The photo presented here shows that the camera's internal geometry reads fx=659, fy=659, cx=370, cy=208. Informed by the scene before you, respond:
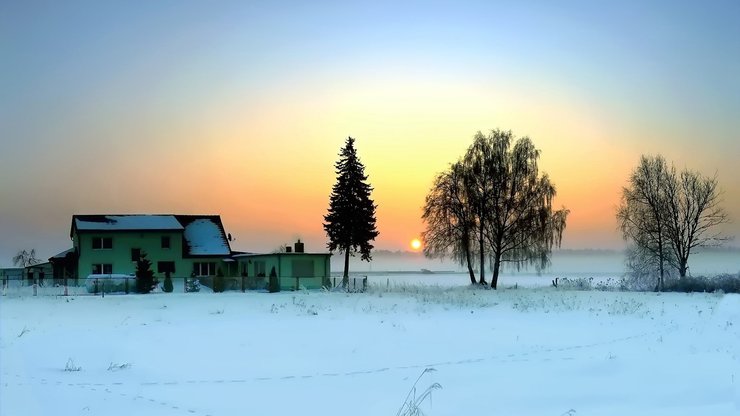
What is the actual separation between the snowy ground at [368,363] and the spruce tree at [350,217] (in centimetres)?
2990

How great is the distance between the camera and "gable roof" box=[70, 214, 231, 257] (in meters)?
56.0

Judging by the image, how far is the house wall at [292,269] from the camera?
1926 inches

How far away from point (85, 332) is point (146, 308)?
11987 mm

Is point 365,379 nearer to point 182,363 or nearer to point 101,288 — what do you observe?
point 182,363

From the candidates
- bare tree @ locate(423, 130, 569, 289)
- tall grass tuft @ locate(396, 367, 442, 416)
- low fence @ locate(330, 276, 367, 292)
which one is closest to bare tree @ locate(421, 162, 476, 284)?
bare tree @ locate(423, 130, 569, 289)

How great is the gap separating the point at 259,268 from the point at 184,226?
481 inches

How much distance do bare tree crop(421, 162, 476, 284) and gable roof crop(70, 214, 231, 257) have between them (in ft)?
60.4

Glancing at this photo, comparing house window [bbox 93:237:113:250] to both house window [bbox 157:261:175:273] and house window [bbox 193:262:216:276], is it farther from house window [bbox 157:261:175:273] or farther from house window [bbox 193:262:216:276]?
house window [bbox 193:262:216:276]

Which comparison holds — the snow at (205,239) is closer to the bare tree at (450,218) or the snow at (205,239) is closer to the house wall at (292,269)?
the house wall at (292,269)

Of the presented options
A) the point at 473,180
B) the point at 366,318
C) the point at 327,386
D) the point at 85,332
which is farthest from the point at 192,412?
the point at 473,180

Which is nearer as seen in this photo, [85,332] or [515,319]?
[85,332]

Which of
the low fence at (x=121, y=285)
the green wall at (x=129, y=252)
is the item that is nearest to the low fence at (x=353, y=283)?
the low fence at (x=121, y=285)

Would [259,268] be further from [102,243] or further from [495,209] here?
[495,209]

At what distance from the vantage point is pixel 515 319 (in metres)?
24.6
